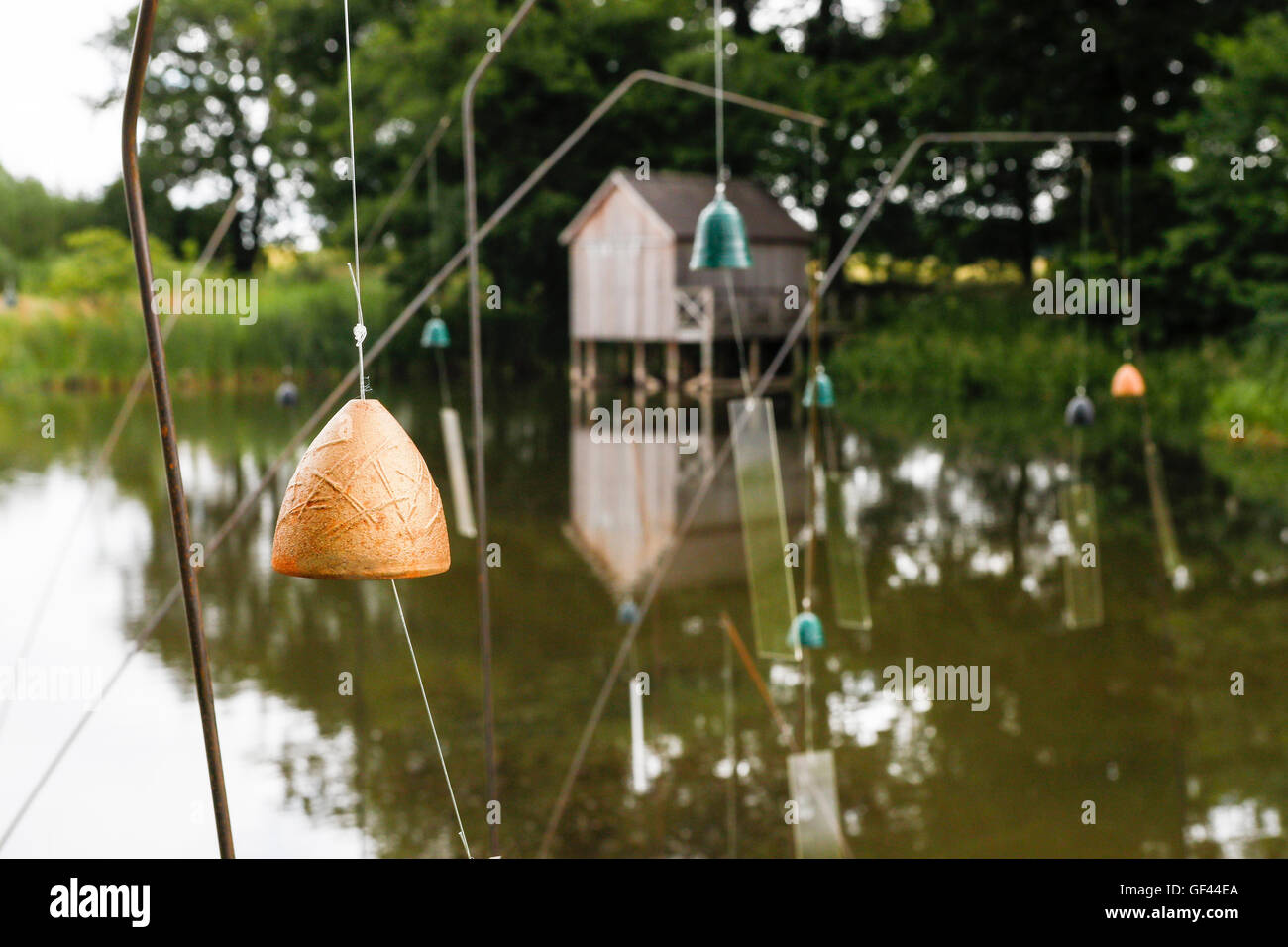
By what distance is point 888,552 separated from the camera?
1002 centimetres

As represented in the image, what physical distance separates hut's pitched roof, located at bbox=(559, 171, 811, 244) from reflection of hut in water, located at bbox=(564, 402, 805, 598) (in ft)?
10.7

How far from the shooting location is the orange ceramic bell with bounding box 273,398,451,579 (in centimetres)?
157

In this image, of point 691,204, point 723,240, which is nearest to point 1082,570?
point 723,240

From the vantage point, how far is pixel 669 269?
59.6ft

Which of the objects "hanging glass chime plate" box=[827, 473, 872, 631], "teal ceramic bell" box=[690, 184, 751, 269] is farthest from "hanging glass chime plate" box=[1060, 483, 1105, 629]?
"teal ceramic bell" box=[690, 184, 751, 269]

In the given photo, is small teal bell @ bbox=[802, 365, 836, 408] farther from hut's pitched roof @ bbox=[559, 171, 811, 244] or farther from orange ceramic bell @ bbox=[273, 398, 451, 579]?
hut's pitched roof @ bbox=[559, 171, 811, 244]

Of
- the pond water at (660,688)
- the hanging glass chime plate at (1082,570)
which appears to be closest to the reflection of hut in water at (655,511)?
the pond water at (660,688)

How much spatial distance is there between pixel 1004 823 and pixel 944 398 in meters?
13.7

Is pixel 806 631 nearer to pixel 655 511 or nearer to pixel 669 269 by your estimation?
pixel 655 511

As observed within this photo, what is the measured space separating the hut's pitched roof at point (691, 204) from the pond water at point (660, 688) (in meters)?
6.18

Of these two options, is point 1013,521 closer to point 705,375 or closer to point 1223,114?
point 1223,114

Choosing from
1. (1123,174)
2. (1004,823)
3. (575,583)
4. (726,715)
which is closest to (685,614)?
(575,583)

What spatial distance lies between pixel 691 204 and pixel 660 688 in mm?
12298
